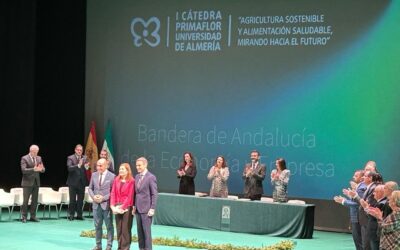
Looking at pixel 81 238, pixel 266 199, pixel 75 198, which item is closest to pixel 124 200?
pixel 81 238

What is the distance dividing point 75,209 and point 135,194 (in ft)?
21.8

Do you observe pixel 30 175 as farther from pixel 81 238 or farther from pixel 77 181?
pixel 81 238

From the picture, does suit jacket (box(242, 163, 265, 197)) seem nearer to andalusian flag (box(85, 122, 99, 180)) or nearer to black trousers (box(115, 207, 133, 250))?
black trousers (box(115, 207, 133, 250))

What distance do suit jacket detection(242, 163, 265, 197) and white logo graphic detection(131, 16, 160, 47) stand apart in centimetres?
417

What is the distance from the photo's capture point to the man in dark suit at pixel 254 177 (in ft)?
53.4

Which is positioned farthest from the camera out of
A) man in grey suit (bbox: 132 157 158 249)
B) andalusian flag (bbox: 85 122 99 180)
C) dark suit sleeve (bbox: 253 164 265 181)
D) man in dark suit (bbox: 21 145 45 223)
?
andalusian flag (bbox: 85 122 99 180)

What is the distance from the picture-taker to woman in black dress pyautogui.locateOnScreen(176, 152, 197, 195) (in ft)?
55.2

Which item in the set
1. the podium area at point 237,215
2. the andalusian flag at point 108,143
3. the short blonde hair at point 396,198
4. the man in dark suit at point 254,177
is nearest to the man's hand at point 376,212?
the short blonde hair at point 396,198

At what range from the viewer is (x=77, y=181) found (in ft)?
59.5

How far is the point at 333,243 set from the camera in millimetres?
Answer: 15008

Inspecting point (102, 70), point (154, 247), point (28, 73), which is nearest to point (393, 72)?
point (154, 247)

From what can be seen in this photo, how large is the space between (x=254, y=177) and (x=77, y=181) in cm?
397

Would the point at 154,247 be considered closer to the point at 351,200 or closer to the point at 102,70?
the point at 351,200

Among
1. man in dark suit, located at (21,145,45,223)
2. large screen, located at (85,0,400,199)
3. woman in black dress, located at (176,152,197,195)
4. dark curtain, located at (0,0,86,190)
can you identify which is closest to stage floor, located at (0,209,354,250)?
man in dark suit, located at (21,145,45,223)
